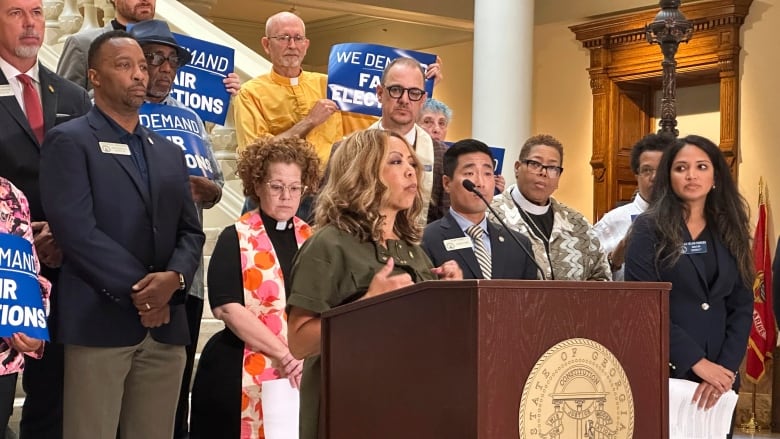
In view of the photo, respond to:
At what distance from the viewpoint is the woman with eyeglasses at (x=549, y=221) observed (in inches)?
184

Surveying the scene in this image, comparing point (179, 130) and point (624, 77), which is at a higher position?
point (624, 77)

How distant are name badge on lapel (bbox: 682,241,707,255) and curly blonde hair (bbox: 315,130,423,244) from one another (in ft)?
4.60

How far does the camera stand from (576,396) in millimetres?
2340

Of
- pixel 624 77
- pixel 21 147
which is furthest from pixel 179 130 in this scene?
pixel 624 77

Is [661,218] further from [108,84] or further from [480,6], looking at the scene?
[480,6]

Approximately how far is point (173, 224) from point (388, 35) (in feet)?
39.1

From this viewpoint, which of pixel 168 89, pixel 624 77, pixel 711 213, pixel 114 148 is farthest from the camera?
pixel 624 77

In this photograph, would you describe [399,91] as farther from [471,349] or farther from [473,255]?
[471,349]

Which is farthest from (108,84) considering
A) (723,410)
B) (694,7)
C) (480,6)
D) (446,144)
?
(694,7)

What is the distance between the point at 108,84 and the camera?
12.3ft

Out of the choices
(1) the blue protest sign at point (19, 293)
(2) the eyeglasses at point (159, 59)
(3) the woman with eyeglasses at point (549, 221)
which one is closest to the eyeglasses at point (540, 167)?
(3) the woman with eyeglasses at point (549, 221)

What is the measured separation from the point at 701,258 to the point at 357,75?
1.80 meters

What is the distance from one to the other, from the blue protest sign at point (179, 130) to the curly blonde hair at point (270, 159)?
5.6 inches

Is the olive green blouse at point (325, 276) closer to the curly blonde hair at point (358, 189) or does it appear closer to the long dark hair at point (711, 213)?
the curly blonde hair at point (358, 189)
